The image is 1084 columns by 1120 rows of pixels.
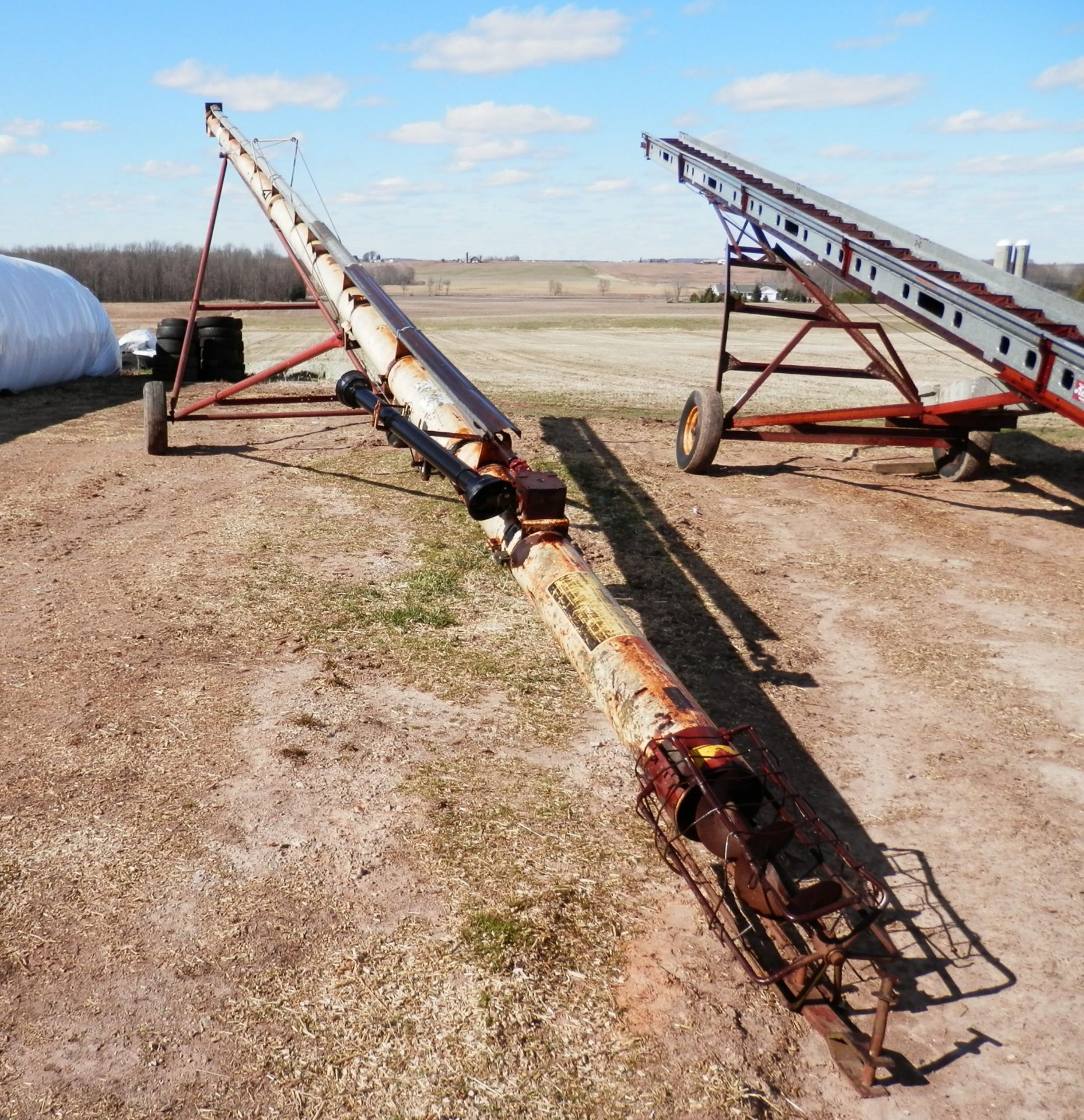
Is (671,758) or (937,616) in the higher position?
(671,758)

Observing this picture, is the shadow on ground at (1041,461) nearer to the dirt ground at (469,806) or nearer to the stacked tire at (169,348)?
the dirt ground at (469,806)

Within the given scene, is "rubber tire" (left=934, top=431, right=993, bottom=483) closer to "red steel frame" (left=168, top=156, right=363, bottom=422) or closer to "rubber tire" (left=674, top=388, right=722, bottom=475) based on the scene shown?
"rubber tire" (left=674, top=388, right=722, bottom=475)

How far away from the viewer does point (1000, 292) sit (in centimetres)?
868

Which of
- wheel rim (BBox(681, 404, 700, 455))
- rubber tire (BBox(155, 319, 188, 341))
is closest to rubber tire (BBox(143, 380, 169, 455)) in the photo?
wheel rim (BBox(681, 404, 700, 455))

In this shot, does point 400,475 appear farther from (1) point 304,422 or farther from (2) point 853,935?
(2) point 853,935

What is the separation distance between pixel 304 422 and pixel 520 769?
9.52 meters

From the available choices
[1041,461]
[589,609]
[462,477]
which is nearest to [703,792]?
[589,609]

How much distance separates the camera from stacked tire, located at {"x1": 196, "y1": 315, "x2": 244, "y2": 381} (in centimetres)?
1653

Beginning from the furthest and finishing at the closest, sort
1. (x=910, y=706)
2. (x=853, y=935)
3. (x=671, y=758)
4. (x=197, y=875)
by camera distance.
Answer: (x=910, y=706), (x=197, y=875), (x=671, y=758), (x=853, y=935)

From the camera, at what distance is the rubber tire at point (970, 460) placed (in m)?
10.8

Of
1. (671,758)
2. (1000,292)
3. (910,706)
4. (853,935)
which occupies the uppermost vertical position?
(1000,292)

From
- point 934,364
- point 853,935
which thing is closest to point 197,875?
point 853,935

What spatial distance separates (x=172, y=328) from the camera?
16156 millimetres

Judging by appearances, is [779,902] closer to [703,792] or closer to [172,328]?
[703,792]
